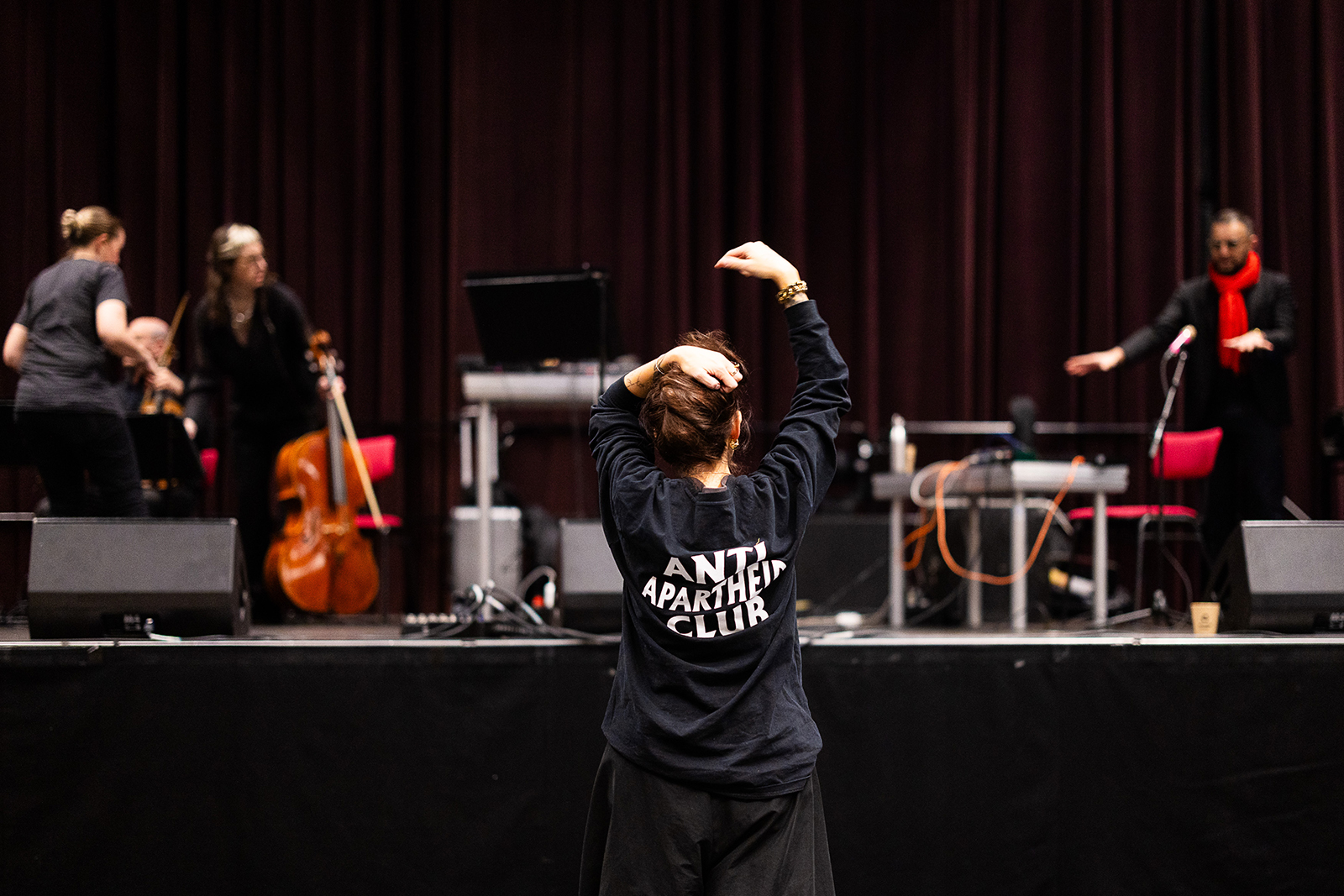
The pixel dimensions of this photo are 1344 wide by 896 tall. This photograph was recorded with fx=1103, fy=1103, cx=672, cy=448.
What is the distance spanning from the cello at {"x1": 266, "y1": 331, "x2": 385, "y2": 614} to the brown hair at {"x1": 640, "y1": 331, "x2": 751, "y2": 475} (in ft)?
8.62

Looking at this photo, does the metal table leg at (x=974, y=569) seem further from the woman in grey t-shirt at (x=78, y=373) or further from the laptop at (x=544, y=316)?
the woman in grey t-shirt at (x=78, y=373)

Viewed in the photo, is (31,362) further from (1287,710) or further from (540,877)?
(1287,710)

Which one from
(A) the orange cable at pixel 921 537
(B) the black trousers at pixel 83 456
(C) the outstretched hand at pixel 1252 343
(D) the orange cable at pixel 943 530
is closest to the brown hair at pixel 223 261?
(B) the black trousers at pixel 83 456

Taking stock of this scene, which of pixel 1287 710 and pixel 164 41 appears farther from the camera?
pixel 164 41

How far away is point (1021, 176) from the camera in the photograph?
6.11m

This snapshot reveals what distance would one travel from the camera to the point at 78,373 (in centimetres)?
351

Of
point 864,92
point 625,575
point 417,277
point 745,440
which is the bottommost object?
point 625,575

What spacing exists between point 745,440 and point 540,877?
61.5 inches

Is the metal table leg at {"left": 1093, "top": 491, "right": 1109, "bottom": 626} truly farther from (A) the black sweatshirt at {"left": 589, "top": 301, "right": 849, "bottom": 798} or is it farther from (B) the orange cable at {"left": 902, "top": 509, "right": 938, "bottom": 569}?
(A) the black sweatshirt at {"left": 589, "top": 301, "right": 849, "bottom": 798}

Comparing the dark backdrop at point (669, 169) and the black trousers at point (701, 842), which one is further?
the dark backdrop at point (669, 169)

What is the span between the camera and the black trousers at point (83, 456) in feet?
11.5

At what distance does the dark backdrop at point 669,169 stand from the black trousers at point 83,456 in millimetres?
2481

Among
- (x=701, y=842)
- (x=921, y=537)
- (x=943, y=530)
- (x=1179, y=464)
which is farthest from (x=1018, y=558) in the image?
(x=701, y=842)

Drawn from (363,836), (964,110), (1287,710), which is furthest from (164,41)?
(1287,710)
